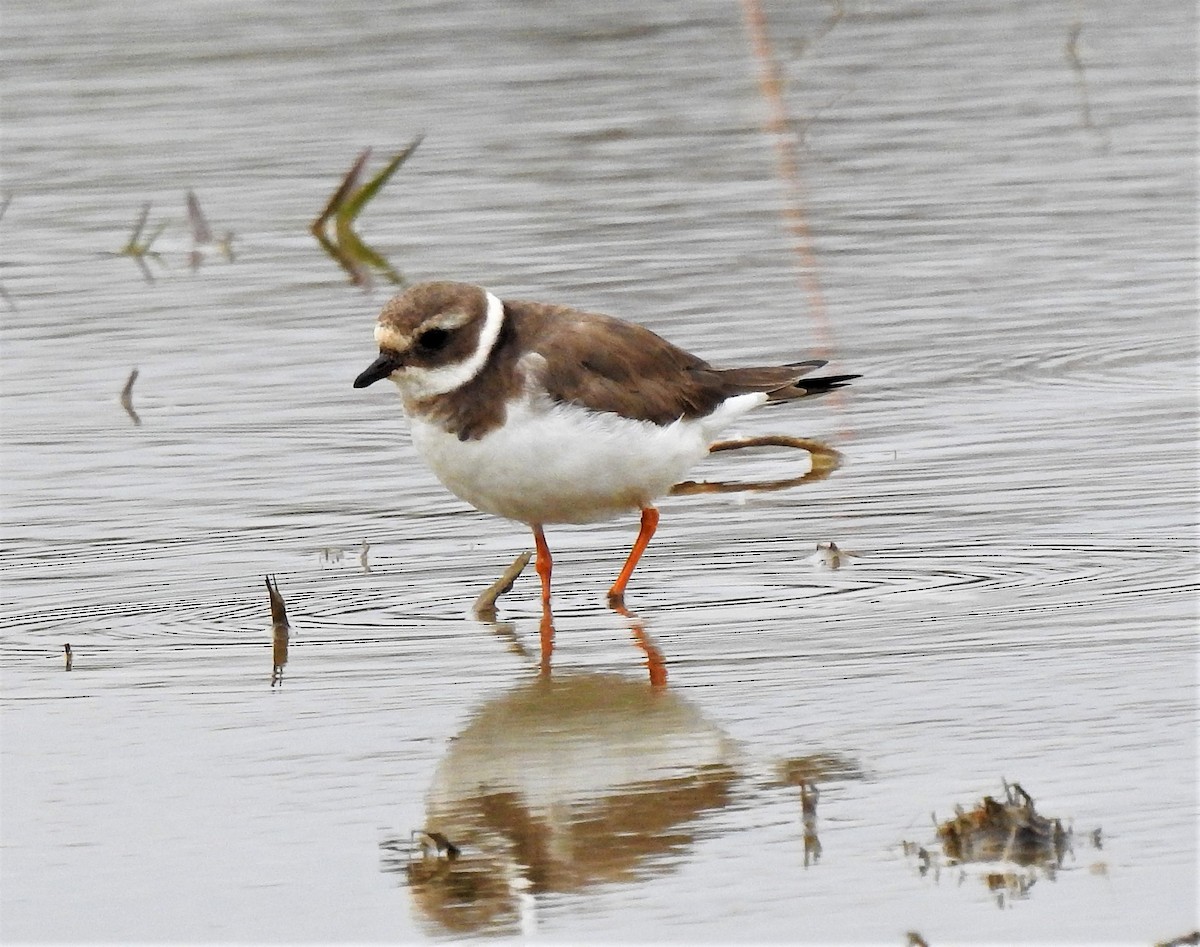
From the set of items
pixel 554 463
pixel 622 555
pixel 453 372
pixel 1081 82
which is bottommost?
pixel 622 555

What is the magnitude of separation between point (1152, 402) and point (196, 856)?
4.76 meters

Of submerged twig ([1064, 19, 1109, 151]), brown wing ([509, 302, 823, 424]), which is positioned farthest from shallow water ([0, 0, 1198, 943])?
brown wing ([509, 302, 823, 424])

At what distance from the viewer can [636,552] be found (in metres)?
6.73

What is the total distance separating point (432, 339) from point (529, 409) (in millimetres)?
338

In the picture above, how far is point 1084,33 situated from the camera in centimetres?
1764

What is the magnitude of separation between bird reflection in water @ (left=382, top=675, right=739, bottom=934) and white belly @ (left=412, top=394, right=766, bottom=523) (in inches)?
33.0

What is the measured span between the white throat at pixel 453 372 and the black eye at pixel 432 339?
0.20 ft

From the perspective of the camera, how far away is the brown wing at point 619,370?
6609 millimetres

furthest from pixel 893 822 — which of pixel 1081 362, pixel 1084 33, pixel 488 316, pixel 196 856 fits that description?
pixel 1084 33

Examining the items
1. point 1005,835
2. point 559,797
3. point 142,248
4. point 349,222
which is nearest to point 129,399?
point 142,248

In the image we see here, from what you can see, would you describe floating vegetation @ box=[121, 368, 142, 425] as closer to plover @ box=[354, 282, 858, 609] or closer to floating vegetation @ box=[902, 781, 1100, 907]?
plover @ box=[354, 282, 858, 609]

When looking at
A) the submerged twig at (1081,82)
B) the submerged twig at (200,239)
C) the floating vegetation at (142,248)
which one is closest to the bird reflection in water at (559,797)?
the floating vegetation at (142,248)

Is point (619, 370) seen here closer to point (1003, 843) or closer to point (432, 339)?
point (432, 339)

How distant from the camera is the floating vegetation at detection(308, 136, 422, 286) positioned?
38.6ft
